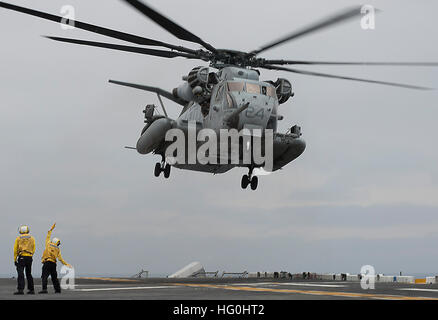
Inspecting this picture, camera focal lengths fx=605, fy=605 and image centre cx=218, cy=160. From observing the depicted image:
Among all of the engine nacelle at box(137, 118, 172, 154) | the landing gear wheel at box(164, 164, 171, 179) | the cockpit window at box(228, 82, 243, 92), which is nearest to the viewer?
the cockpit window at box(228, 82, 243, 92)

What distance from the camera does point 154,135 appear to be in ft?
92.2

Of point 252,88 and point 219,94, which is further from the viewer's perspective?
point 219,94

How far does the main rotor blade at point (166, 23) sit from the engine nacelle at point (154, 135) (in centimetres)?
503

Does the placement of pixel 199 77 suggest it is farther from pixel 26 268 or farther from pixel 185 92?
pixel 26 268

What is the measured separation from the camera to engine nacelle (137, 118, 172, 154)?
2791 cm

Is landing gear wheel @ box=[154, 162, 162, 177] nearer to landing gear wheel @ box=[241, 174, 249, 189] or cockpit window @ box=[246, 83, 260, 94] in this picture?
landing gear wheel @ box=[241, 174, 249, 189]

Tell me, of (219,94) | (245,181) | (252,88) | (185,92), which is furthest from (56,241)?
(245,181)

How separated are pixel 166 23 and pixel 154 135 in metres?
7.82

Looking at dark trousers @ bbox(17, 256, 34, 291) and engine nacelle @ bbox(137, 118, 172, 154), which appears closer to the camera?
dark trousers @ bbox(17, 256, 34, 291)

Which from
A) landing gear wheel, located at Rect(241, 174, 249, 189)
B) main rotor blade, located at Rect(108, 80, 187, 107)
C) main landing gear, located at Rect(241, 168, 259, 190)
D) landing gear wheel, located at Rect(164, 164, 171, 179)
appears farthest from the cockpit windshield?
landing gear wheel, located at Rect(164, 164, 171, 179)
